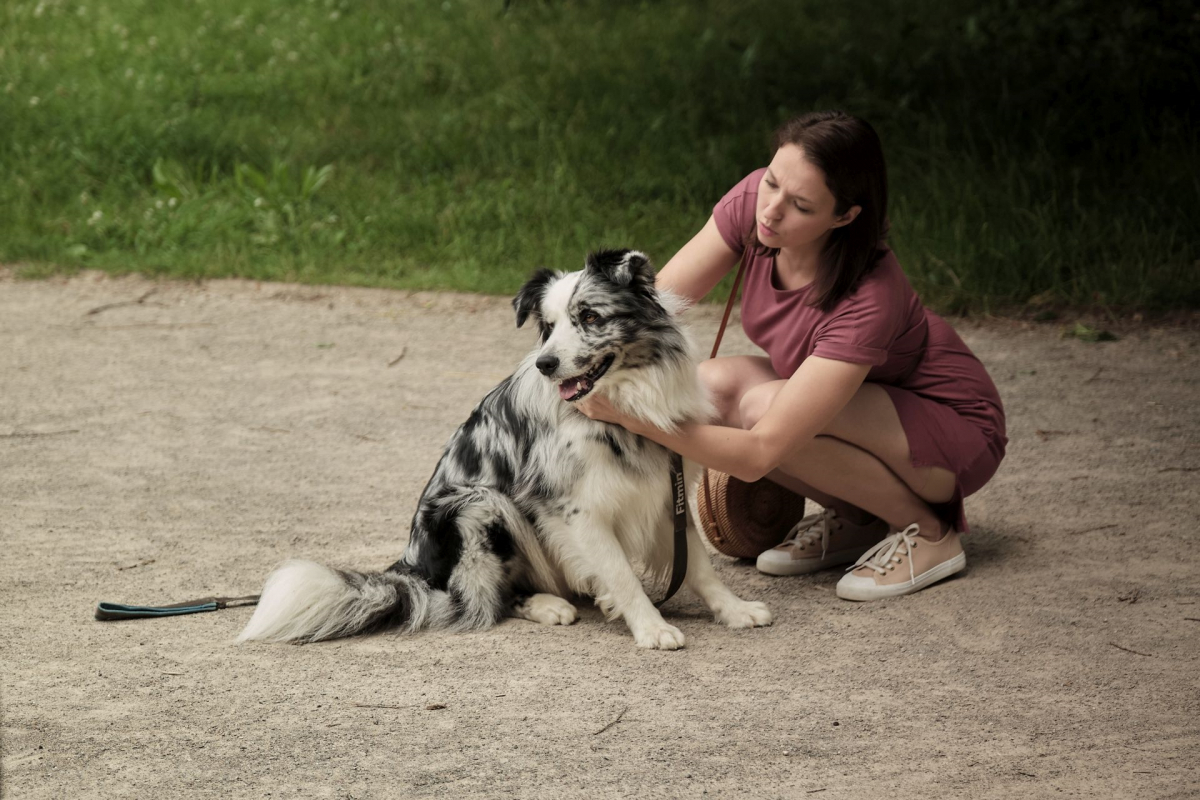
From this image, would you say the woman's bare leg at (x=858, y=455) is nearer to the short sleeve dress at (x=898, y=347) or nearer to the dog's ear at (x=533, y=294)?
the short sleeve dress at (x=898, y=347)

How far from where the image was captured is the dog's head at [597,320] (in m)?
3.03

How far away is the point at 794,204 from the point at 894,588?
3.96 feet

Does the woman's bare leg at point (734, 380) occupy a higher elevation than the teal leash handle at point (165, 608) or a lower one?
higher

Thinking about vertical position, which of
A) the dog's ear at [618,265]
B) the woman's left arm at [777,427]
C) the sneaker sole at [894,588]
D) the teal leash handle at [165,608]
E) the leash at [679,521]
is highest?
the dog's ear at [618,265]

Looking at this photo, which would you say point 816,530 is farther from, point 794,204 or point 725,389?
point 794,204

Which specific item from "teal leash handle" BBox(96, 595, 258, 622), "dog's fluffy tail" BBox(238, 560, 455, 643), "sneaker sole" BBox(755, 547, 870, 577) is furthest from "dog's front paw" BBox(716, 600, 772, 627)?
"teal leash handle" BBox(96, 595, 258, 622)

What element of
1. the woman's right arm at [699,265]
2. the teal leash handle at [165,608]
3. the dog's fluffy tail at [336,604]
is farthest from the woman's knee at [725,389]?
the teal leash handle at [165,608]

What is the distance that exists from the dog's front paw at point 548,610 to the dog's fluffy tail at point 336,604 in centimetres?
23

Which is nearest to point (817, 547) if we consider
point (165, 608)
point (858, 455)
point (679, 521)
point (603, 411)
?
point (858, 455)

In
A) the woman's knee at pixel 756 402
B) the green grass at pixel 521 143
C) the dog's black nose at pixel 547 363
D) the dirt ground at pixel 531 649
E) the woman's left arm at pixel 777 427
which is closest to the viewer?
the dirt ground at pixel 531 649

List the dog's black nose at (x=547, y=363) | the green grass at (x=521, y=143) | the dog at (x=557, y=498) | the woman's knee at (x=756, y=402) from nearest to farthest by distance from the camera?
the dog's black nose at (x=547, y=363) → the dog at (x=557, y=498) → the woman's knee at (x=756, y=402) → the green grass at (x=521, y=143)

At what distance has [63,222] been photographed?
7.68 m

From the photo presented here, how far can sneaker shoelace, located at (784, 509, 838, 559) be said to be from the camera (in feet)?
12.5

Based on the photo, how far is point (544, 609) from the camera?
3.42 meters
